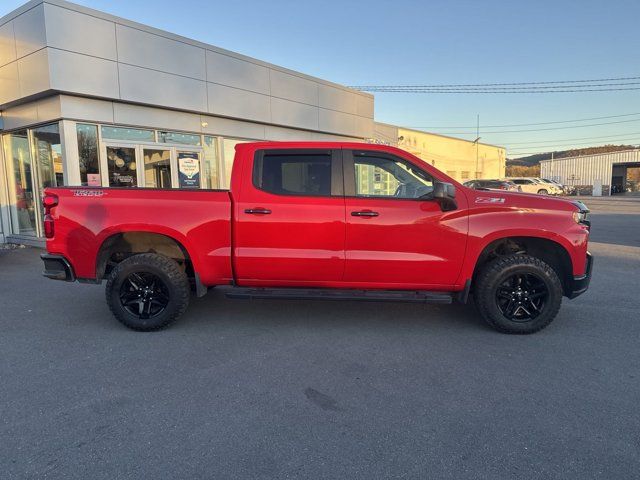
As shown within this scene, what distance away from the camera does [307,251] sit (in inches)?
181

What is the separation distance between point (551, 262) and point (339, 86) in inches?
500

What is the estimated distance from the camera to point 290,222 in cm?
454

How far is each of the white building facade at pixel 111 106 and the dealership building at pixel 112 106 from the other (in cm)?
2

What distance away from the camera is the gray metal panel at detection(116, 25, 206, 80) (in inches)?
384

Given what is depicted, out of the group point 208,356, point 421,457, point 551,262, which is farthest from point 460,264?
point 208,356

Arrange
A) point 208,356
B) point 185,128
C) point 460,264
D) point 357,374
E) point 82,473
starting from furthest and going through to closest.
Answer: point 185,128 < point 460,264 < point 208,356 < point 357,374 < point 82,473

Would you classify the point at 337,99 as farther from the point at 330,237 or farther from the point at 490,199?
the point at 330,237

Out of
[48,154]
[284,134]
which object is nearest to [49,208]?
[48,154]

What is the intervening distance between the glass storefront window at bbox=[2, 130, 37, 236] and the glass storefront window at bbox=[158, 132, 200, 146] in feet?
11.1

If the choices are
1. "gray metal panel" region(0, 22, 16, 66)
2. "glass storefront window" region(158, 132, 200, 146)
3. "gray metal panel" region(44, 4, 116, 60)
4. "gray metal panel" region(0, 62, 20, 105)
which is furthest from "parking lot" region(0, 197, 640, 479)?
"gray metal panel" region(0, 22, 16, 66)

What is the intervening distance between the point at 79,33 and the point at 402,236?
868 cm

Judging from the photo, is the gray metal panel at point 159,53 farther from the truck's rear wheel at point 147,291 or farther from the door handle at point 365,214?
the door handle at point 365,214

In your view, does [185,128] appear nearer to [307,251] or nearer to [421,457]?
[307,251]

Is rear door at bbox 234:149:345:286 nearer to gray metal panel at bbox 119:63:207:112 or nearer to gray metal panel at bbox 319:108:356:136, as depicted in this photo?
gray metal panel at bbox 119:63:207:112
